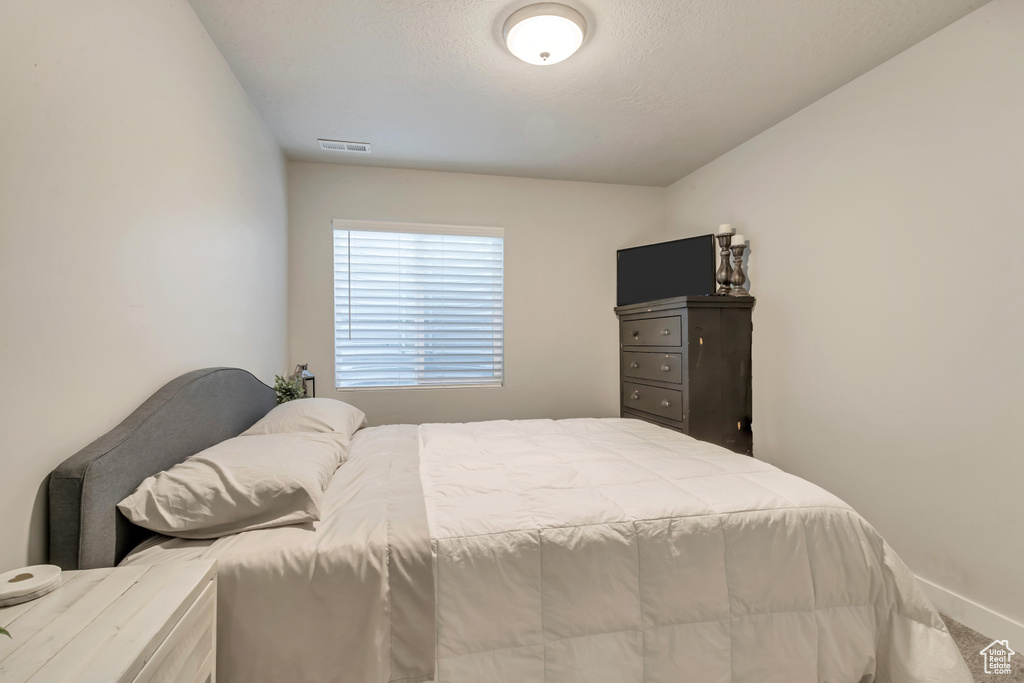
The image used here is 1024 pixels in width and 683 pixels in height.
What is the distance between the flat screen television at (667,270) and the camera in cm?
346

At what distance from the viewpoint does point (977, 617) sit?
1.98 metres

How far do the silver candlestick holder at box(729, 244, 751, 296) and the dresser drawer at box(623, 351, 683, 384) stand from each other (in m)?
0.65

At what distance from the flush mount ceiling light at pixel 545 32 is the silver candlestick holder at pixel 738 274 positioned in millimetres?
1901

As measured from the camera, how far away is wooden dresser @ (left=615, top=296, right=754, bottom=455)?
315cm

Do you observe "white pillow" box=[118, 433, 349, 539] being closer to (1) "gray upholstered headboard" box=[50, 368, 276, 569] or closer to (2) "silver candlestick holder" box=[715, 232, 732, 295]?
(1) "gray upholstered headboard" box=[50, 368, 276, 569]

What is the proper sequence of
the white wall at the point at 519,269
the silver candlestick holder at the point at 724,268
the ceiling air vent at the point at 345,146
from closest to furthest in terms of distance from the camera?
the ceiling air vent at the point at 345,146
the silver candlestick holder at the point at 724,268
the white wall at the point at 519,269

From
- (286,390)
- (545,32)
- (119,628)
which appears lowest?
(119,628)

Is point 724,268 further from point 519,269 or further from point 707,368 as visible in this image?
point 519,269

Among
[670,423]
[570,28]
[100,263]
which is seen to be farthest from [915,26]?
[100,263]

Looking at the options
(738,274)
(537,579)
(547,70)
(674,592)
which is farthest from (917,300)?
(537,579)

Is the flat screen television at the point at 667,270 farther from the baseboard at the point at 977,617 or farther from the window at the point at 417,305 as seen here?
the baseboard at the point at 977,617

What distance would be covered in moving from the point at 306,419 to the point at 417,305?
1.78 meters

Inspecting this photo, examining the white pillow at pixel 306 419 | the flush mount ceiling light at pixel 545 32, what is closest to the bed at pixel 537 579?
the white pillow at pixel 306 419

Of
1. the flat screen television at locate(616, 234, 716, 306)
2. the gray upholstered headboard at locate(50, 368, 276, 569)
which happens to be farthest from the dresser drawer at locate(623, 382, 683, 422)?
the gray upholstered headboard at locate(50, 368, 276, 569)
